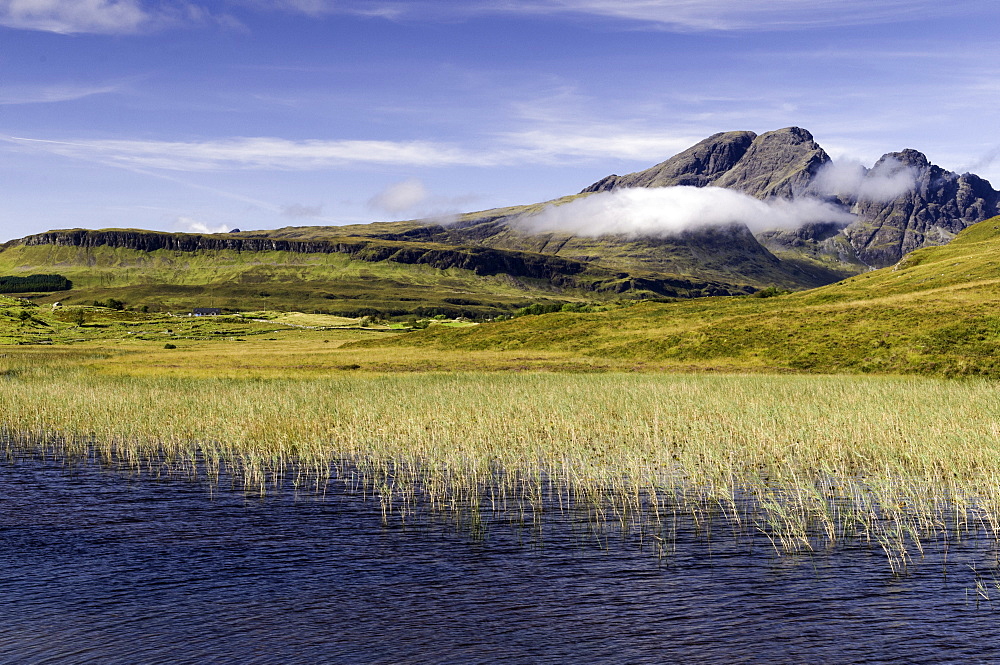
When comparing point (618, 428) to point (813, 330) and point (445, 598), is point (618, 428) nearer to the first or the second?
point (445, 598)

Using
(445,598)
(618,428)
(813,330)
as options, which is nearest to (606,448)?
(618,428)

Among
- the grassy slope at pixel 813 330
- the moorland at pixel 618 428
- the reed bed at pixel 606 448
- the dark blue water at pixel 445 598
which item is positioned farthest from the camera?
the grassy slope at pixel 813 330

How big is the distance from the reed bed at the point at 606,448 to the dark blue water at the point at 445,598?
4.50ft

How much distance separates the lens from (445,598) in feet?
47.9

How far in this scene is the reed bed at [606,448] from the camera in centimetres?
1989

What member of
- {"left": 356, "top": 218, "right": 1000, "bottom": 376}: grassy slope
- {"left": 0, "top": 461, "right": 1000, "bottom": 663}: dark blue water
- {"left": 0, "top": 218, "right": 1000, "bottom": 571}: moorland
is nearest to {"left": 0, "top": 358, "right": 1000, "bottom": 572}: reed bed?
{"left": 0, "top": 218, "right": 1000, "bottom": 571}: moorland

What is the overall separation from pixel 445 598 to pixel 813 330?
7127cm

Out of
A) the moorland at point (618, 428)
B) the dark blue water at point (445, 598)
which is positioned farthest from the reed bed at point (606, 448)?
the dark blue water at point (445, 598)

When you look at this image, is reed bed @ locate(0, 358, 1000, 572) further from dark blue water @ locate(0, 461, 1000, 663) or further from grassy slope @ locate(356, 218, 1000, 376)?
grassy slope @ locate(356, 218, 1000, 376)

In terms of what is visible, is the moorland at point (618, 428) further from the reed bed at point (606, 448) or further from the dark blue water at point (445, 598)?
the dark blue water at point (445, 598)

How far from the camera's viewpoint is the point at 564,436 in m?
30.3

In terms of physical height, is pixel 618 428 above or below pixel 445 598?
above

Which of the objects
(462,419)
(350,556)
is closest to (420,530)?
(350,556)

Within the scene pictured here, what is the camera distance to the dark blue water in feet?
40.7
